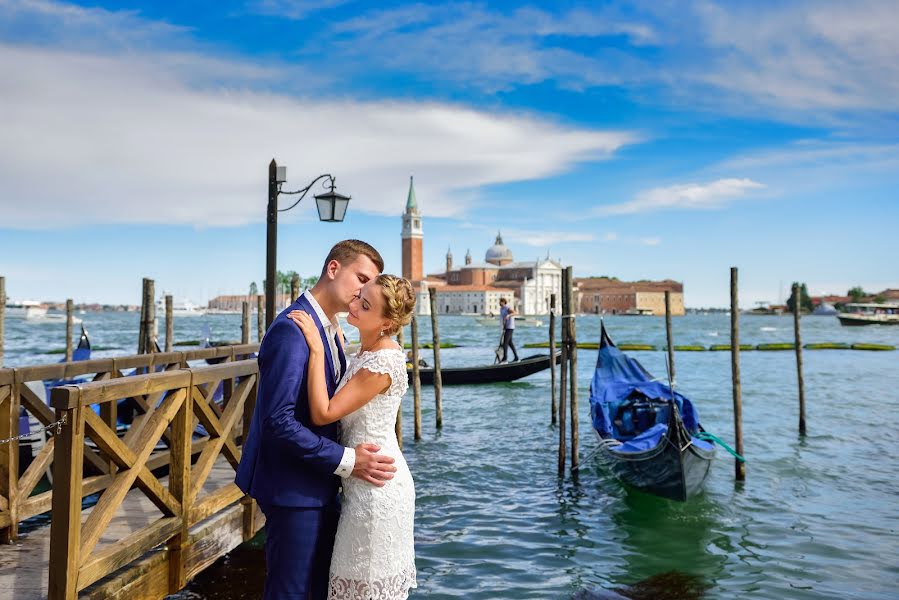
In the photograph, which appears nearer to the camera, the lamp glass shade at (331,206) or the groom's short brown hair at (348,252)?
the groom's short brown hair at (348,252)

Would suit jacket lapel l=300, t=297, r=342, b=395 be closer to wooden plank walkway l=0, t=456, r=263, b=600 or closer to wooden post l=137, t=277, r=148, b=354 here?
wooden plank walkway l=0, t=456, r=263, b=600

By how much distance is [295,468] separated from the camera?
175 cm

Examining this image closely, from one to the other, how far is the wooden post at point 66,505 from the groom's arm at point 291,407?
89 centimetres

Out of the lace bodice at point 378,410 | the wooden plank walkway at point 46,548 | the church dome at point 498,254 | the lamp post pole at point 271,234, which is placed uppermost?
the church dome at point 498,254

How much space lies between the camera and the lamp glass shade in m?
6.57

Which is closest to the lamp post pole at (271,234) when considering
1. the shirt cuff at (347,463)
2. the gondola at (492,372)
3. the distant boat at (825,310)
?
the shirt cuff at (347,463)

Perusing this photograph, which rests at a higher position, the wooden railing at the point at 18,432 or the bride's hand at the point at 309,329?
the bride's hand at the point at 309,329

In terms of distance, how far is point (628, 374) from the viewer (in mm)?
8461

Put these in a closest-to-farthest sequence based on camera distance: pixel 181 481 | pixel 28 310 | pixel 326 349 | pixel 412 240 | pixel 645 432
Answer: pixel 326 349, pixel 181 481, pixel 645 432, pixel 28 310, pixel 412 240

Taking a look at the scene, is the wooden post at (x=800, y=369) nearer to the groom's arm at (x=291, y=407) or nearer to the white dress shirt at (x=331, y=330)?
the white dress shirt at (x=331, y=330)

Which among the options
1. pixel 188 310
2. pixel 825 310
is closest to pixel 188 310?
pixel 188 310

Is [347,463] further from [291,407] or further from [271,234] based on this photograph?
[271,234]

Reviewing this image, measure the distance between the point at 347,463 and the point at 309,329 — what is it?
0.33 meters

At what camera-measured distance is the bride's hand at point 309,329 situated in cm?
174
